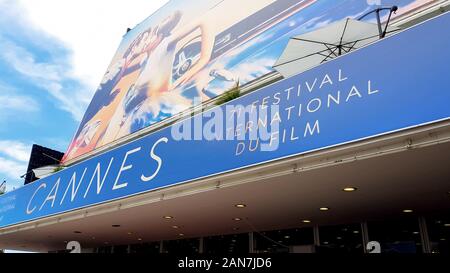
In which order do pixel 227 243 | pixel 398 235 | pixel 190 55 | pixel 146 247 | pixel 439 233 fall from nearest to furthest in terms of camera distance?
pixel 439 233 → pixel 398 235 → pixel 227 243 → pixel 190 55 → pixel 146 247

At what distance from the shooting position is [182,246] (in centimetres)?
1169

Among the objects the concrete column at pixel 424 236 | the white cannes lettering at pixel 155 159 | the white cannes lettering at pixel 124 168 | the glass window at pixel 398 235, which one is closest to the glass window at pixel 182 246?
the white cannes lettering at pixel 124 168

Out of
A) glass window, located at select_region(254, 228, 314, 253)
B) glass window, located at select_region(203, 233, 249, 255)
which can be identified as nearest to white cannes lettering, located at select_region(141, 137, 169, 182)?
glass window, located at select_region(254, 228, 314, 253)

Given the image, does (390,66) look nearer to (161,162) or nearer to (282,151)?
(282,151)

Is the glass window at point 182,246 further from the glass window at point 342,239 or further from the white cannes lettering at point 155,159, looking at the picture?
the white cannes lettering at point 155,159

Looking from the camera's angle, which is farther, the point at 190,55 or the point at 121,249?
the point at 121,249

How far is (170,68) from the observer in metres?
11.2

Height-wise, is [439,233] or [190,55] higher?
[190,55]

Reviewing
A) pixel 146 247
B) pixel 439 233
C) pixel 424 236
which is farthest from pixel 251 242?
pixel 146 247

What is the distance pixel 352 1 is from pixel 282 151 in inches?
175

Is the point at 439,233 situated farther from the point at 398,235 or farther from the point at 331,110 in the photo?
the point at 331,110

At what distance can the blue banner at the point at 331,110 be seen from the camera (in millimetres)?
3576

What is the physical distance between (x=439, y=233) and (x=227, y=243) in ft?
16.4
